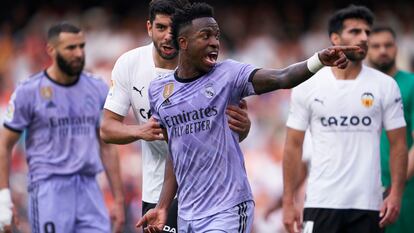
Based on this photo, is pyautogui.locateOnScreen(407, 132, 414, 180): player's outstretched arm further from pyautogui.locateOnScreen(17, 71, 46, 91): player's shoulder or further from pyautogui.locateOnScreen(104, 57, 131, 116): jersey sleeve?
pyautogui.locateOnScreen(17, 71, 46, 91): player's shoulder

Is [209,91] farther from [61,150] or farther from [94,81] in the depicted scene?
[94,81]

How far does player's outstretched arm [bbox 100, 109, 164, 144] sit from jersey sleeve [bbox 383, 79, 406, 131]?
2.19 meters

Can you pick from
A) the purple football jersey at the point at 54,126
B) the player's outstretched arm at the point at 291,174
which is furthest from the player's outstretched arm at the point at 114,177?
the player's outstretched arm at the point at 291,174

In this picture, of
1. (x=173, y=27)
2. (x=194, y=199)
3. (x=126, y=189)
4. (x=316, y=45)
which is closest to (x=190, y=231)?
(x=194, y=199)

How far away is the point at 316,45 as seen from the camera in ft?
50.2

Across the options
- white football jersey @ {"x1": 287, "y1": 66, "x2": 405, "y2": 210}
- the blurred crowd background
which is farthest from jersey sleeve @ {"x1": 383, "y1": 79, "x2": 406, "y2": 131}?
the blurred crowd background

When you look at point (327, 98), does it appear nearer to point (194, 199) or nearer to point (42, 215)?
point (194, 199)

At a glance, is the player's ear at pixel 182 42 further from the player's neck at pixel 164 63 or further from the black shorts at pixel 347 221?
the black shorts at pixel 347 221

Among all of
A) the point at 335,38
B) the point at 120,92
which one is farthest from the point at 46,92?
the point at 335,38

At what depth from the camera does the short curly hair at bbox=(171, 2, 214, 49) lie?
7598mm

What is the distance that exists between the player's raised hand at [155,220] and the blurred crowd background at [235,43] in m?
5.43

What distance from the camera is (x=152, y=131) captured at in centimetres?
797

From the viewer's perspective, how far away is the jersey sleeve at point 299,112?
9672mm

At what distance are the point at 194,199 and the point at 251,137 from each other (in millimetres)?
6815
